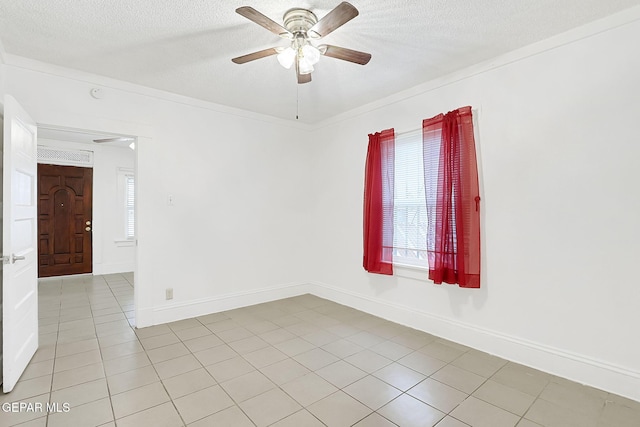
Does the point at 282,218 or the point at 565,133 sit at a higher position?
the point at 565,133

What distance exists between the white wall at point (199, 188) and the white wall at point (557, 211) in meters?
2.09

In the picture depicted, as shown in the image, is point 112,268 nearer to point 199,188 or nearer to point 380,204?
point 199,188

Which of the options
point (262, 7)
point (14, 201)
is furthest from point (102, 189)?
point (262, 7)

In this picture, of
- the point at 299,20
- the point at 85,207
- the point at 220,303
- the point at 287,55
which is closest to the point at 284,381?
the point at 220,303

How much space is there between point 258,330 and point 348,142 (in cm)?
265

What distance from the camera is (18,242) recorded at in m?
2.33

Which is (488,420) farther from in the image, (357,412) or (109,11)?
(109,11)

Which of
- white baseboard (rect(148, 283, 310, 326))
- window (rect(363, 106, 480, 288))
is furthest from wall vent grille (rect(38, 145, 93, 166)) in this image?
window (rect(363, 106, 480, 288))

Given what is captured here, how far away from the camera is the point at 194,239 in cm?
378

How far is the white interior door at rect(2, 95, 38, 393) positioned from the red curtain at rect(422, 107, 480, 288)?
11.3 feet

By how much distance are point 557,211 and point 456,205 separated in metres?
0.76

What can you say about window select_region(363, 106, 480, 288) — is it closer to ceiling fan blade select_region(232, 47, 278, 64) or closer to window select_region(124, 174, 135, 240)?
ceiling fan blade select_region(232, 47, 278, 64)

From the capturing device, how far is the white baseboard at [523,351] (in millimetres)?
2141

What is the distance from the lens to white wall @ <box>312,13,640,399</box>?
2.14 meters
